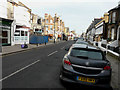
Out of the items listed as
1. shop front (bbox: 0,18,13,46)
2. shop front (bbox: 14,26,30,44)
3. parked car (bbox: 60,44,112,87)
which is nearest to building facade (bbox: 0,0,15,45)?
shop front (bbox: 0,18,13,46)

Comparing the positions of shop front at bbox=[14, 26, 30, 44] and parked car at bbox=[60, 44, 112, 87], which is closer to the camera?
parked car at bbox=[60, 44, 112, 87]

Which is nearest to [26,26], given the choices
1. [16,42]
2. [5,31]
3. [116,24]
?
[16,42]

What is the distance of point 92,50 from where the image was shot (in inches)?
170

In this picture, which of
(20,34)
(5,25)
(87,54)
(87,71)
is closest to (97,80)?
(87,71)

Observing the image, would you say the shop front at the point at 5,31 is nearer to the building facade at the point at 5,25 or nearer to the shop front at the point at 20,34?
the building facade at the point at 5,25

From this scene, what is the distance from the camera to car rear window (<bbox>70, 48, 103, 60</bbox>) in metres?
4.07

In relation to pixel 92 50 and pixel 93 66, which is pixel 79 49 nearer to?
pixel 92 50

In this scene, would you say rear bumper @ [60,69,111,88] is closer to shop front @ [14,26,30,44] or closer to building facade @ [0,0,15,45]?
building facade @ [0,0,15,45]

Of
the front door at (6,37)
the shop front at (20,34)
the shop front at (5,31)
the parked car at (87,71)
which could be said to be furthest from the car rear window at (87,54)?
the shop front at (20,34)

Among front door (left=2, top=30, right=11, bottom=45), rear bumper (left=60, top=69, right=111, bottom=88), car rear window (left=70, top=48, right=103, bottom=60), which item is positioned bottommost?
rear bumper (left=60, top=69, right=111, bottom=88)

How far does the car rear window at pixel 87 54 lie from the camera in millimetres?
4071

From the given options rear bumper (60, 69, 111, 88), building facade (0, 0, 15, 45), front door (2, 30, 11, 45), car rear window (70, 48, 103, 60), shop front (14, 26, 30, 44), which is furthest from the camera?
shop front (14, 26, 30, 44)

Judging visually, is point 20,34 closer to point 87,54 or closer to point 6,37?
point 6,37

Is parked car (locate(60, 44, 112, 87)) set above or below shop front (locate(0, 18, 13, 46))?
below
